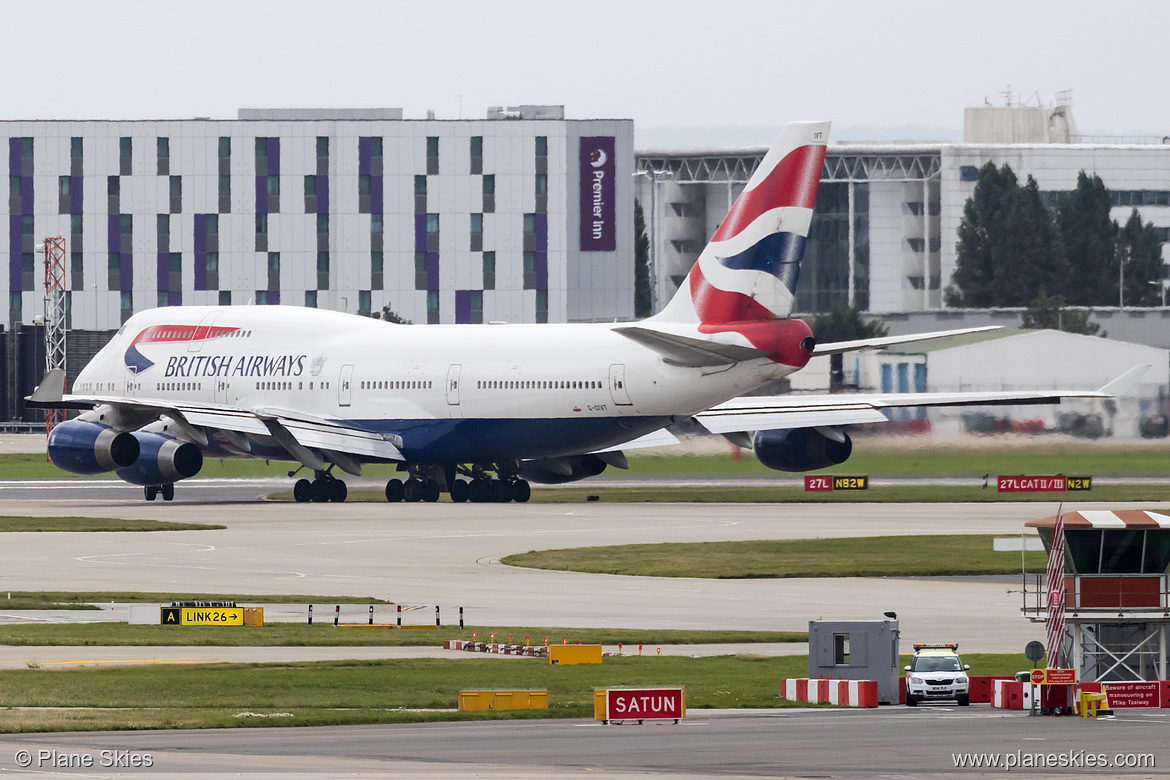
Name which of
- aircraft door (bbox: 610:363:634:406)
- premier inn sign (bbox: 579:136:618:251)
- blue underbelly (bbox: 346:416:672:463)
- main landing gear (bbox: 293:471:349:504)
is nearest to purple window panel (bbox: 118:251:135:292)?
premier inn sign (bbox: 579:136:618:251)

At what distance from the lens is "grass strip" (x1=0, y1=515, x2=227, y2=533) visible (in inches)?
2073

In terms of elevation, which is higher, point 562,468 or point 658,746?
point 562,468

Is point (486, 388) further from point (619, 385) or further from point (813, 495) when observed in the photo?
point (813, 495)

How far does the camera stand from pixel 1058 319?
124m

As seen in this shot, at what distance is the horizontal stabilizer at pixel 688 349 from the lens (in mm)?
54688

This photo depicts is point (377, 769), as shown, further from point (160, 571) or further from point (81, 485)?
point (81, 485)

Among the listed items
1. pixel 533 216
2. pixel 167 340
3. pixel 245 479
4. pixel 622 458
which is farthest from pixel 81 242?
pixel 622 458

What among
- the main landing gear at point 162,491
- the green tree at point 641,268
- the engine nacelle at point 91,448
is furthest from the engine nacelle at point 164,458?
the green tree at point 641,268

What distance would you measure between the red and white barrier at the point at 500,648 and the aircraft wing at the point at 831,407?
31152 mm

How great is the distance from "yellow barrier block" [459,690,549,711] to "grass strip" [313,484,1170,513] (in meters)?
38.9

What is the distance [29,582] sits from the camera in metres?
39.3

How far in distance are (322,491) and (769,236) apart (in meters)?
18.7

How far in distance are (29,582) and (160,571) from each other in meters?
3.28

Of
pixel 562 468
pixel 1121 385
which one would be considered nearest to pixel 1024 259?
pixel 562 468
